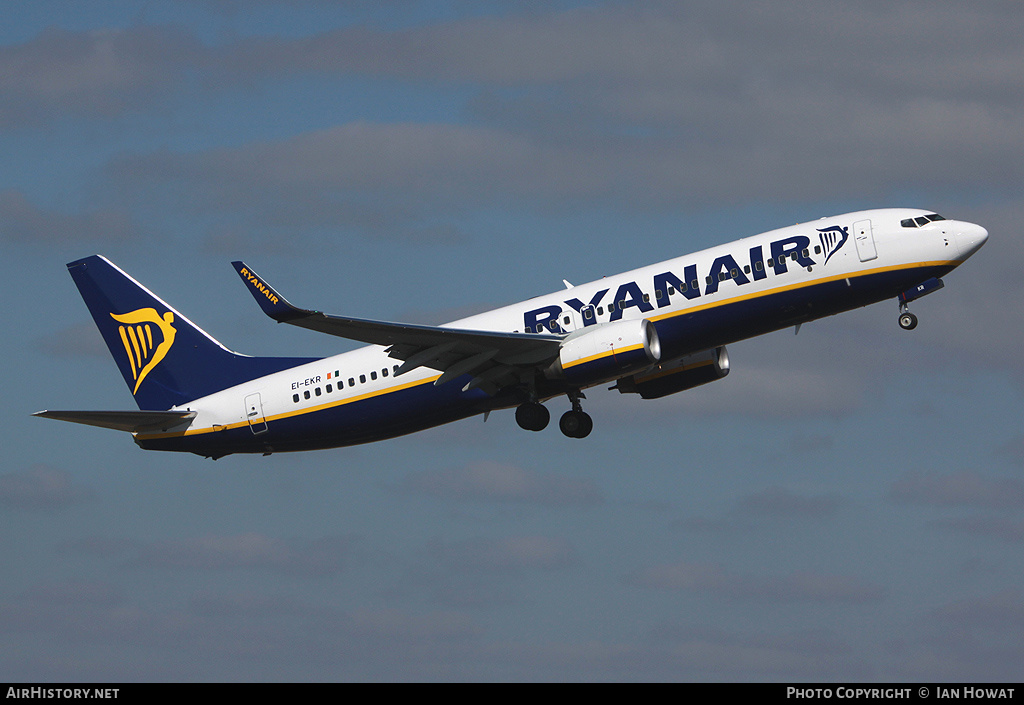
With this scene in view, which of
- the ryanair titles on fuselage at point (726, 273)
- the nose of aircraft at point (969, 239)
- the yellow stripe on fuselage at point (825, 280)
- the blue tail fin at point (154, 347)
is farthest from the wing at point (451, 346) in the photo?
the nose of aircraft at point (969, 239)

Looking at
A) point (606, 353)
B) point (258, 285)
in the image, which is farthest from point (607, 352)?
point (258, 285)

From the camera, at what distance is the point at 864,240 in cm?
4200

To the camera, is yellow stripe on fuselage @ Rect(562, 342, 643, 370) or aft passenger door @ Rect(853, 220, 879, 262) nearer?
yellow stripe on fuselage @ Rect(562, 342, 643, 370)

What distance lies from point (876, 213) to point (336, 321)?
56.8 ft

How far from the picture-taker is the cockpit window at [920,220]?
138 ft

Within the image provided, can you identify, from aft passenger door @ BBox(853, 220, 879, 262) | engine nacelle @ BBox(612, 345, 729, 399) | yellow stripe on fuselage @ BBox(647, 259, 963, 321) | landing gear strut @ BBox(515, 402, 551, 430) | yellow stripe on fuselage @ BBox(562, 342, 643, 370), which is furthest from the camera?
engine nacelle @ BBox(612, 345, 729, 399)

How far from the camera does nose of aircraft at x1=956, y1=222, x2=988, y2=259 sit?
41469 millimetres

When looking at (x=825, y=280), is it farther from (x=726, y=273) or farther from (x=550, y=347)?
(x=550, y=347)

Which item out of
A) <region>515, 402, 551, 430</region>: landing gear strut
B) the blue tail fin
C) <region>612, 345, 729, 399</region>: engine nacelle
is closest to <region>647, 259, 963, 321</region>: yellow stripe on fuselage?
<region>612, 345, 729, 399</region>: engine nacelle

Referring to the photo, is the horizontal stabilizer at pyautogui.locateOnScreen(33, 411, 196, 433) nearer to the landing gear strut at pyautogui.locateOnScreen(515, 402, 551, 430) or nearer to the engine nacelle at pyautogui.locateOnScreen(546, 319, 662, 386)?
the landing gear strut at pyautogui.locateOnScreen(515, 402, 551, 430)

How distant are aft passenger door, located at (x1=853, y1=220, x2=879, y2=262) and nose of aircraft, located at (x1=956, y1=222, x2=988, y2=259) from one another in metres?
2.52

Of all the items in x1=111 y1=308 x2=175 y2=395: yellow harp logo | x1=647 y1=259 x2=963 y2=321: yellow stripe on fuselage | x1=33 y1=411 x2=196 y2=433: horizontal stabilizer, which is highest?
x1=111 y1=308 x2=175 y2=395: yellow harp logo
